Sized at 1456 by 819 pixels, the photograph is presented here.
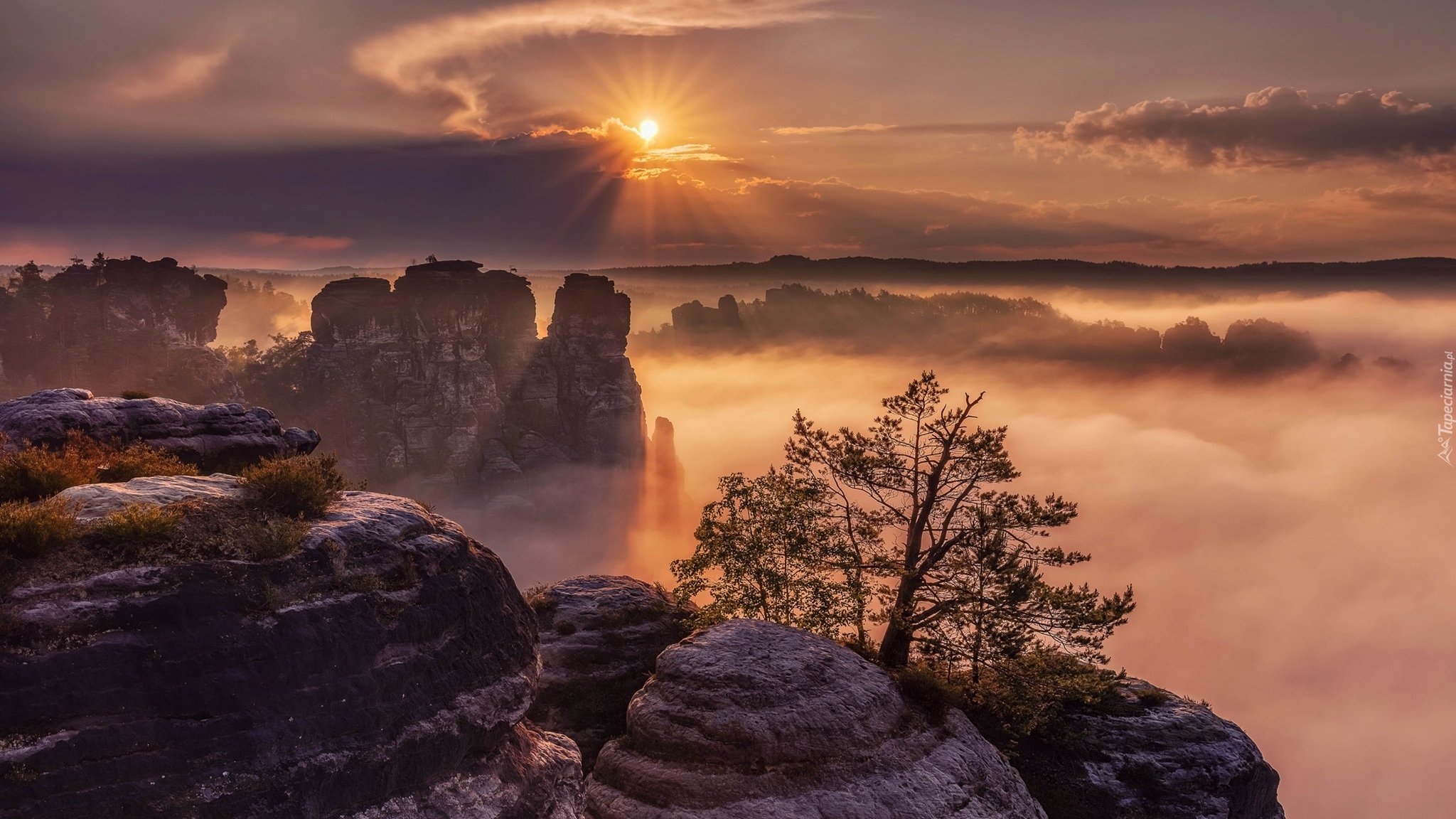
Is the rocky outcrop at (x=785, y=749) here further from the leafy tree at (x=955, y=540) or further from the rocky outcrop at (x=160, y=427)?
the rocky outcrop at (x=160, y=427)

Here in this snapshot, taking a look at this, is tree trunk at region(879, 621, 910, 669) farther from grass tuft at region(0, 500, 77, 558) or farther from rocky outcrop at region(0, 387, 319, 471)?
grass tuft at region(0, 500, 77, 558)

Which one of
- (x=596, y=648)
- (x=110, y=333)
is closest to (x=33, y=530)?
(x=596, y=648)

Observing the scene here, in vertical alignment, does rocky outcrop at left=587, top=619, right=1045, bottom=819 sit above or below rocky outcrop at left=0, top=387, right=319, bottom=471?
below

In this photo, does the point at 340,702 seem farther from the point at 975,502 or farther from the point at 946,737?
the point at 975,502

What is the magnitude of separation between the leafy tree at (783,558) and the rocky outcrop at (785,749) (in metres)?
6.19

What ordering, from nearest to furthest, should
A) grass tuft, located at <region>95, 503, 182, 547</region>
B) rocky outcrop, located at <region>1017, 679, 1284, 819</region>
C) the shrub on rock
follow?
grass tuft, located at <region>95, 503, 182, 547</region> < the shrub on rock < rocky outcrop, located at <region>1017, 679, 1284, 819</region>

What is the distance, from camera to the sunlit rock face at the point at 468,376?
16488 cm

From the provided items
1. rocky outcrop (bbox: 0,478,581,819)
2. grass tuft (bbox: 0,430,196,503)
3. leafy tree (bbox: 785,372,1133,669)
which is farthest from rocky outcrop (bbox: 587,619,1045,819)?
grass tuft (bbox: 0,430,196,503)

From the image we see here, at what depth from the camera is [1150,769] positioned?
124ft

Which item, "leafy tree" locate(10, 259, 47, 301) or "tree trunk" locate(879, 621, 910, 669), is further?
"leafy tree" locate(10, 259, 47, 301)

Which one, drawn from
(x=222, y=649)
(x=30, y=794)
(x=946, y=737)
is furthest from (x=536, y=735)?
(x=946, y=737)

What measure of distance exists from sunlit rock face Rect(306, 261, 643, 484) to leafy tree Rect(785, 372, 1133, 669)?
139846 mm

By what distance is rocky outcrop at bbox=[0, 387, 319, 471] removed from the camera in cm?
2559

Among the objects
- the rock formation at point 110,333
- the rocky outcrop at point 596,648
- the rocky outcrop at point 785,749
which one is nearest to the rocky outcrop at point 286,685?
the rocky outcrop at point 785,749
